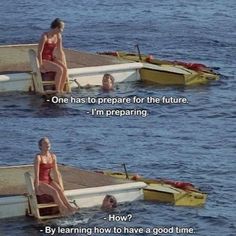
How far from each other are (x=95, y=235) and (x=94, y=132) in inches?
262

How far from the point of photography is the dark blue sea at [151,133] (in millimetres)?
24078

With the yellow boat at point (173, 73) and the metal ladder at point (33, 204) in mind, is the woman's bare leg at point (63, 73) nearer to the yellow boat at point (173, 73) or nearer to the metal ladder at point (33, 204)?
the yellow boat at point (173, 73)

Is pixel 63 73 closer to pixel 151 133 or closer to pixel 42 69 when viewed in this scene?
pixel 42 69

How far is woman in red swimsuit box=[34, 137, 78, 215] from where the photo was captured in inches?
937

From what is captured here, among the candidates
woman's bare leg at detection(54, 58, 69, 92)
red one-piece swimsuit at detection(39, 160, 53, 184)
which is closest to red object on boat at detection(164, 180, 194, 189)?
red one-piece swimsuit at detection(39, 160, 53, 184)

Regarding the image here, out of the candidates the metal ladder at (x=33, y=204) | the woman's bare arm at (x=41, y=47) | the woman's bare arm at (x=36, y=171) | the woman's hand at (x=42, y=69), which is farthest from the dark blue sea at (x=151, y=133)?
the woman's bare arm at (x=41, y=47)

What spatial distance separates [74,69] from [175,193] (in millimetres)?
5466

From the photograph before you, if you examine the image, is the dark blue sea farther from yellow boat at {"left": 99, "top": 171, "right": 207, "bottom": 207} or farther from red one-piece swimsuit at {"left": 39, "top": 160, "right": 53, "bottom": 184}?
red one-piece swimsuit at {"left": 39, "top": 160, "right": 53, "bottom": 184}

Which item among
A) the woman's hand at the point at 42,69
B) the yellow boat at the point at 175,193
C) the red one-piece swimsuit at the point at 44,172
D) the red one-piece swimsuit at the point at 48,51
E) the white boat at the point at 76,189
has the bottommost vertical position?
the yellow boat at the point at 175,193

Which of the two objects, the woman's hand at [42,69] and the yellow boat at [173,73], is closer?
the woman's hand at [42,69]

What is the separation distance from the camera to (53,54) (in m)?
28.5

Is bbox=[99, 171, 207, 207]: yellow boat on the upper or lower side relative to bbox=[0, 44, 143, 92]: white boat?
lower

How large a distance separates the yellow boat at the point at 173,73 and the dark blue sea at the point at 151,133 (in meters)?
0.16

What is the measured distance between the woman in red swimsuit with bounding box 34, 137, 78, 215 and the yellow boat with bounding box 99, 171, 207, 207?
65.7 inches
